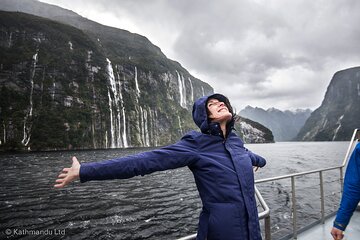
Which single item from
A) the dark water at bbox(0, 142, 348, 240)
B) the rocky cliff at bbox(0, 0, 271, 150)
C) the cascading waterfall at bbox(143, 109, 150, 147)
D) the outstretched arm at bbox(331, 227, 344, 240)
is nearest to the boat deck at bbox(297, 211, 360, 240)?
the dark water at bbox(0, 142, 348, 240)

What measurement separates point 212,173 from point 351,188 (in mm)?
1025

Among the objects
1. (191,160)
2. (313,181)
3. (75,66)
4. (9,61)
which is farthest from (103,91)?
(191,160)

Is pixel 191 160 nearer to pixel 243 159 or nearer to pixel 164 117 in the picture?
pixel 243 159

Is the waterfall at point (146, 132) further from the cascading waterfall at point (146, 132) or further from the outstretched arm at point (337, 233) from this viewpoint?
the outstretched arm at point (337, 233)

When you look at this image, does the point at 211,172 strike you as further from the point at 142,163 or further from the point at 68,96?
the point at 68,96

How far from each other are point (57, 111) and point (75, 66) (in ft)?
87.4

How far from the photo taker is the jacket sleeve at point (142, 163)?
150cm

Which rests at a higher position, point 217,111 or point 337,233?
→ point 217,111

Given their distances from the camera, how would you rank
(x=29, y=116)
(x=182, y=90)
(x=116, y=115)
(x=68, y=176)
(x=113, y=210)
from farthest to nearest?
(x=182, y=90), (x=116, y=115), (x=29, y=116), (x=113, y=210), (x=68, y=176)

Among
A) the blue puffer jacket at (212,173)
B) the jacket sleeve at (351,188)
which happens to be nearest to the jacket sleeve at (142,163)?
the blue puffer jacket at (212,173)

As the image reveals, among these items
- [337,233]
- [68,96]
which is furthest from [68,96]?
[337,233]

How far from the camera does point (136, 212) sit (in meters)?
12.2

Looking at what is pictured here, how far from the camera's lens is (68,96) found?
4028 inches

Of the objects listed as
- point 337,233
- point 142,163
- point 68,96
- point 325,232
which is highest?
point 68,96
